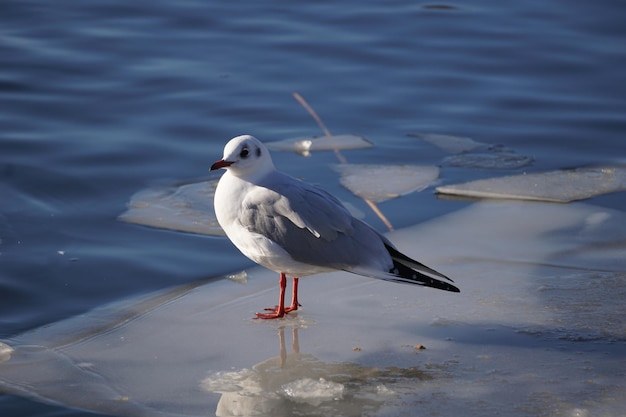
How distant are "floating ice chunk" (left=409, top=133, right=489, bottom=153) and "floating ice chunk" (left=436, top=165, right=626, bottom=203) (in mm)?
724

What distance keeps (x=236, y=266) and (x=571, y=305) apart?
5.32 feet

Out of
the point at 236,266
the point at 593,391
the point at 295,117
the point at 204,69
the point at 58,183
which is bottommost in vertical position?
the point at 593,391

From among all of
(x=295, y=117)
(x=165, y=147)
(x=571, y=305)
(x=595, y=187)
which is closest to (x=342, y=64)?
(x=295, y=117)

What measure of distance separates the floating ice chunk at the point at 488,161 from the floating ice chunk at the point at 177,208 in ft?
5.07

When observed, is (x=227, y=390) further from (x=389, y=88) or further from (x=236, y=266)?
(x=389, y=88)

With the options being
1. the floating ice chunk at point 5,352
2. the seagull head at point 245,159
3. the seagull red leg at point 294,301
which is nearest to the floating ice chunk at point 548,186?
the seagull red leg at point 294,301

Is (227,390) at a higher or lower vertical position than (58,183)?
lower

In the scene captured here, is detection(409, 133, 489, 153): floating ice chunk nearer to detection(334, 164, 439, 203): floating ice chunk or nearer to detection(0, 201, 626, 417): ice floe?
detection(334, 164, 439, 203): floating ice chunk

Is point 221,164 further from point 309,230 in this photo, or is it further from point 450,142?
point 450,142

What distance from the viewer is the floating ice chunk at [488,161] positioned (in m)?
6.62

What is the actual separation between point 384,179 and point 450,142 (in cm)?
99

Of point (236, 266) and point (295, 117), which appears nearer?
point (236, 266)

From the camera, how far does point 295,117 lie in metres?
7.68

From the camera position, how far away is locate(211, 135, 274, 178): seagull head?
4.39 m
